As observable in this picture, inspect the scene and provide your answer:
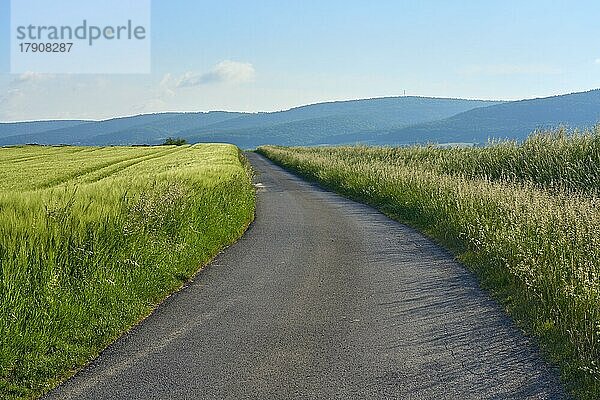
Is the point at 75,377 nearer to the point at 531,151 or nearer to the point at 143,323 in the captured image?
the point at 143,323

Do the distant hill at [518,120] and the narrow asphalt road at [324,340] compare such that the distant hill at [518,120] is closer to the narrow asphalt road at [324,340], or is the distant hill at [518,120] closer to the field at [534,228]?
the field at [534,228]

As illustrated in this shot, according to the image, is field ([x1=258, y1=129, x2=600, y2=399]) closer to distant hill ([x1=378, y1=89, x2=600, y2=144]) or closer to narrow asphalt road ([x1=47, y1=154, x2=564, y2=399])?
narrow asphalt road ([x1=47, y1=154, x2=564, y2=399])

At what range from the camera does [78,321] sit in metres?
6.49

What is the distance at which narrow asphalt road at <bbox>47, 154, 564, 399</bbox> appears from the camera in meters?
5.42

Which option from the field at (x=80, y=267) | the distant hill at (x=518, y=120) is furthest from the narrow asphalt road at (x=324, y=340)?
the distant hill at (x=518, y=120)

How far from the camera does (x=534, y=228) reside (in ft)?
34.0

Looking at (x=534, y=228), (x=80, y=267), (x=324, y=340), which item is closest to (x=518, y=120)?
(x=534, y=228)

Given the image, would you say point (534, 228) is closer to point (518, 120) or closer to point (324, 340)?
point (324, 340)

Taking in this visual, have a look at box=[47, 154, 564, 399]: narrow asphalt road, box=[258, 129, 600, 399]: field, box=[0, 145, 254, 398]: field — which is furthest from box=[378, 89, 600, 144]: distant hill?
box=[0, 145, 254, 398]: field

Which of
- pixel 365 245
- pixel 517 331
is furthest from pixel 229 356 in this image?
pixel 365 245

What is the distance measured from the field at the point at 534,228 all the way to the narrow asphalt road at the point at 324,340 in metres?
0.28

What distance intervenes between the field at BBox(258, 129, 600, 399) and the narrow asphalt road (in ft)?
0.93

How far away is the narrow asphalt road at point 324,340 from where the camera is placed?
5422 mm

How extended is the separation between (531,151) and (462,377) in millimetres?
17313
